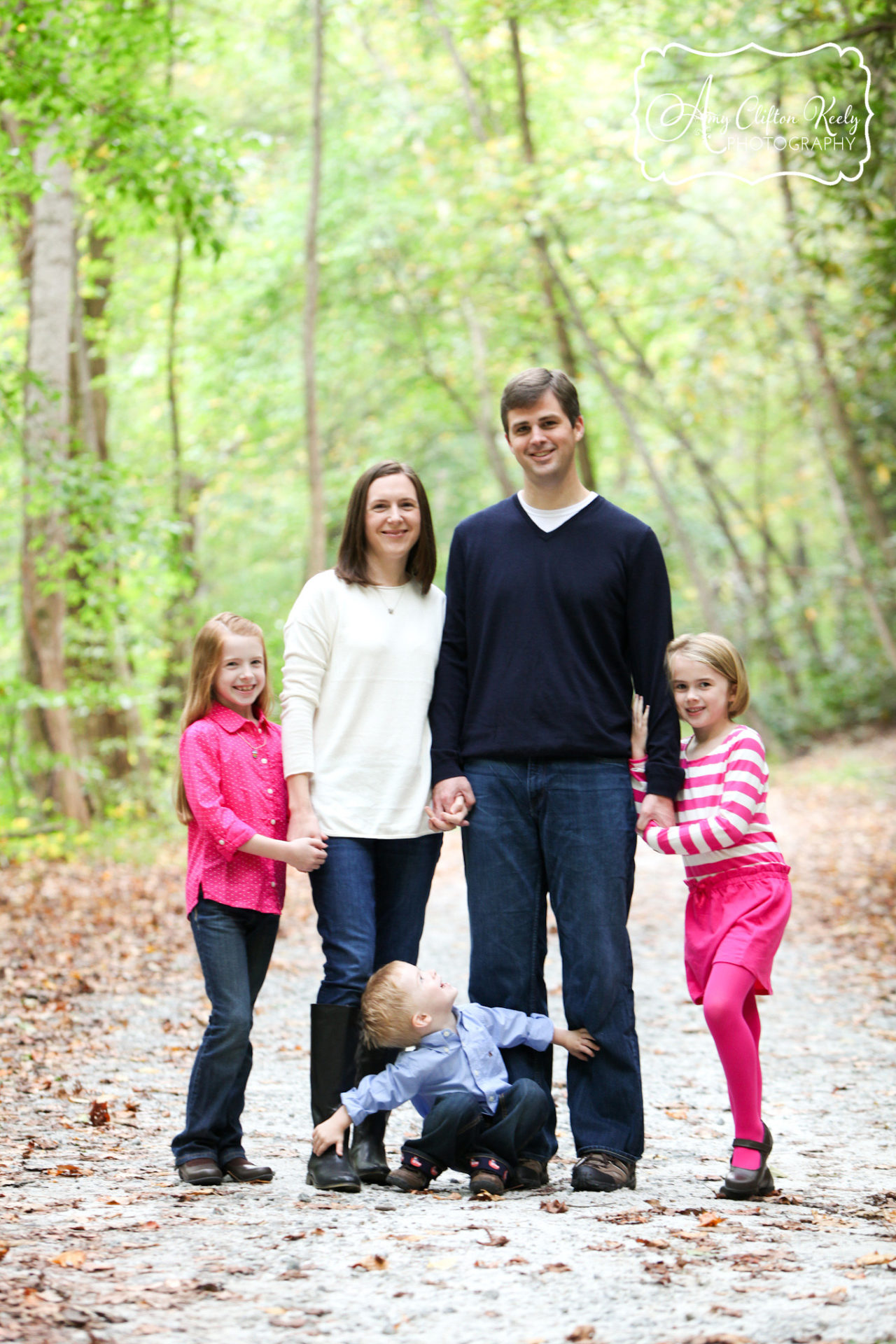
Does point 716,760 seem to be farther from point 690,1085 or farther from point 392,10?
point 392,10

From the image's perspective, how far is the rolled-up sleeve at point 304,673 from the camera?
3805 millimetres

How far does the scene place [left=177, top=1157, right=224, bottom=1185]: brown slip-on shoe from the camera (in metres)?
3.65

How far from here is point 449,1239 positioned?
314cm

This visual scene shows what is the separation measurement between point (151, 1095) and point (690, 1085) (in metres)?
2.31

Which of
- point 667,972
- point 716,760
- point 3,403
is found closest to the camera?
point 716,760

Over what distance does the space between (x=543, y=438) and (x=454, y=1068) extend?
1898 millimetres

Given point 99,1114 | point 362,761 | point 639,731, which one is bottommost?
point 99,1114

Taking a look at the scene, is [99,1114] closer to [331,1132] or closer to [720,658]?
[331,1132]

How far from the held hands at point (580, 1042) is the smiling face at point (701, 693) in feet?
3.27

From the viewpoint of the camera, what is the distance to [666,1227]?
3273 mm

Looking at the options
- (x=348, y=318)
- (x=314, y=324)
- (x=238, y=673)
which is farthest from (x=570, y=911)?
(x=348, y=318)

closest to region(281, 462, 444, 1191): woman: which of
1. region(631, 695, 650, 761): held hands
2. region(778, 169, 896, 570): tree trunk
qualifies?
region(631, 695, 650, 761): held hands

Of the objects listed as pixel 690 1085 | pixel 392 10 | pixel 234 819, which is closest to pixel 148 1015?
pixel 690 1085

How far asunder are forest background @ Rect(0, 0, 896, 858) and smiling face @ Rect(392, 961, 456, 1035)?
23.1ft
